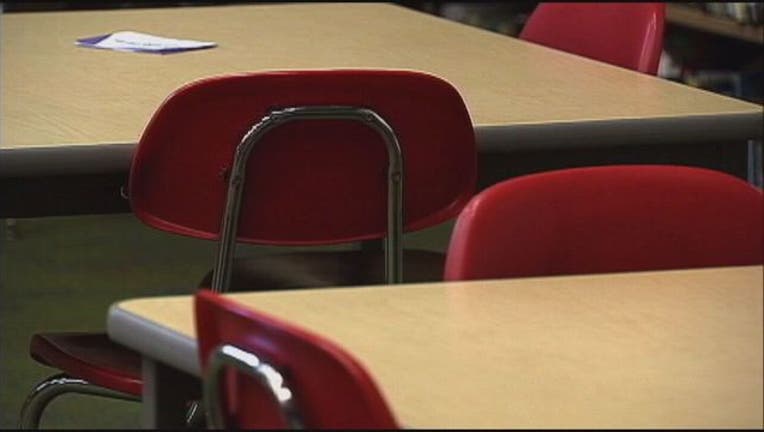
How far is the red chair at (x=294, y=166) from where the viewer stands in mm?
2270

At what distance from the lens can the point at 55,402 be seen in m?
3.65

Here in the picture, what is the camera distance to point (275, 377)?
4.10 feet

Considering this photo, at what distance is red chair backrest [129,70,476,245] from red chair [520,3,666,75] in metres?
0.87

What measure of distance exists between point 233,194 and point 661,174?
65 centimetres

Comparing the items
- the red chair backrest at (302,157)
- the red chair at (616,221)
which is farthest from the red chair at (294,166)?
the red chair at (616,221)

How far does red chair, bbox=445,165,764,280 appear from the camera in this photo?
1725 millimetres

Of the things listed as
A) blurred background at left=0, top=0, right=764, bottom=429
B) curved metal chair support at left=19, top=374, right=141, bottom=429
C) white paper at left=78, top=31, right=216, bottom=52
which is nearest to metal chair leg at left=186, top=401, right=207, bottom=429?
curved metal chair support at left=19, top=374, right=141, bottom=429

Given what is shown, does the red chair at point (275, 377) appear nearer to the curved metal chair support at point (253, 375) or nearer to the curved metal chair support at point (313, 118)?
the curved metal chair support at point (253, 375)

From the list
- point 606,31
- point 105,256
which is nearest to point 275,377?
point 606,31

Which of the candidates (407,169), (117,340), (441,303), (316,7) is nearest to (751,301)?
(441,303)

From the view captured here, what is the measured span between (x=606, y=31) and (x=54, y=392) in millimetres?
1347

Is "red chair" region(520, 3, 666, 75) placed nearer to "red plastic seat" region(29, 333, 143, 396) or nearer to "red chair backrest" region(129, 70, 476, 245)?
"red chair backrest" region(129, 70, 476, 245)

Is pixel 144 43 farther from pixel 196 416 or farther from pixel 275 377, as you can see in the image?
pixel 275 377

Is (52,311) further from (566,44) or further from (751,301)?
(751,301)
